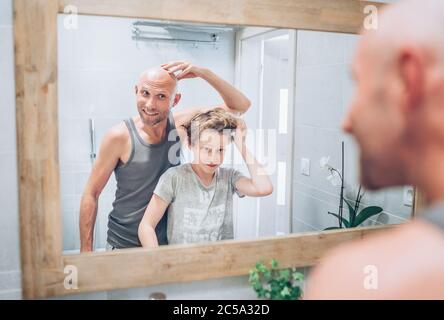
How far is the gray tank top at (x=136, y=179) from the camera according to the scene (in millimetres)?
1060

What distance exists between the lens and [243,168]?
1.17m

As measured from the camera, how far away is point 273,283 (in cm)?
110

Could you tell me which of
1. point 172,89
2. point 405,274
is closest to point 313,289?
point 405,274

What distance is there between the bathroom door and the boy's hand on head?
0.11 meters

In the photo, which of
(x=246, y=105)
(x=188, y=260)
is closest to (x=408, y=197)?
(x=246, y=105)

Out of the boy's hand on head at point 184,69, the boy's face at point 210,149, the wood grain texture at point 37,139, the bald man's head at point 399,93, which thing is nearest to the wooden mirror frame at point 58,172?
the wood grain texture at point 37,139

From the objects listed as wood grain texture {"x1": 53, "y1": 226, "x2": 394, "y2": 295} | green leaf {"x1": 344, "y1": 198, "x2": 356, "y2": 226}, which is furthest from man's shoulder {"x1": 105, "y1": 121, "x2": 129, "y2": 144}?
green leaf {"x1": 344, "y1": 198, "x2": 356, "y2": 226}

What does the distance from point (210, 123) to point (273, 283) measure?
17.5 inches

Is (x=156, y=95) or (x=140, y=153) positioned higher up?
(x=156, y=95)

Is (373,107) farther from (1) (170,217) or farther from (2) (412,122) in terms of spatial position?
(1) (170,217)

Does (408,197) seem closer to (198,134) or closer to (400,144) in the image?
(198,134)

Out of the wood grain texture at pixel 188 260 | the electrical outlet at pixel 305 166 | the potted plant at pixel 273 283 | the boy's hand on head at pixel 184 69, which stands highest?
the boy's hand on head at pixel 184 69

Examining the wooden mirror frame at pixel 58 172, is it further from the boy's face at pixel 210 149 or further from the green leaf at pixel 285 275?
the boy's face at pixel 210 149

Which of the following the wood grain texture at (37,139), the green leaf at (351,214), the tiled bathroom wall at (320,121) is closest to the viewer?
the wood grain texture at (37,139)
